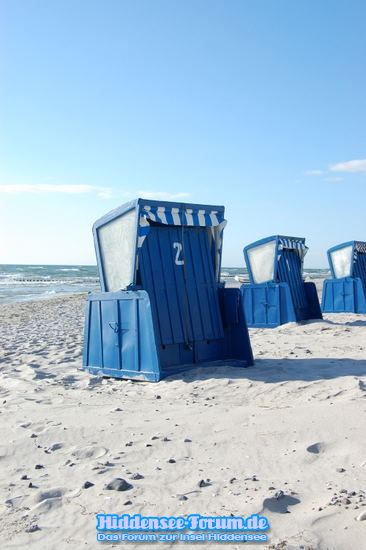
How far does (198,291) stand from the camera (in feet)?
24.7

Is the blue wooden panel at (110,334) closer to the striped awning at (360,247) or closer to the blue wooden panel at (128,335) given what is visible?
the blue wooden panel at (128,335)

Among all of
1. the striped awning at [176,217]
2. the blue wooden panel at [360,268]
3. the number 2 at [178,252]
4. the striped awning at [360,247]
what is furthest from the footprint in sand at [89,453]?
the striped awning at [360,247]

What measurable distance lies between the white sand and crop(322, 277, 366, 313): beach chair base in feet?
28.5

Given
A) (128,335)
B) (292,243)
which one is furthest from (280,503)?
(292,243)

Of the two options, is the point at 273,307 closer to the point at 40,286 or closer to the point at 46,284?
the point at 40,286

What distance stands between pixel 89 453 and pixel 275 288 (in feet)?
30.8

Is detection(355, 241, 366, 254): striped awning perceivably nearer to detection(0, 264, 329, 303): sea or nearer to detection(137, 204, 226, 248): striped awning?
detection(0, 264, 329, 303): sea

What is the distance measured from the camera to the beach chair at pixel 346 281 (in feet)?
52.1

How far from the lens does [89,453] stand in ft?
13.6

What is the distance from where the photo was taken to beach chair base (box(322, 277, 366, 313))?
15.8m

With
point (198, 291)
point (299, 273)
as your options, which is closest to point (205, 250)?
point (198, 291)

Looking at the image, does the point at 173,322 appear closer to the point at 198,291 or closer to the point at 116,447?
the point at 198,291

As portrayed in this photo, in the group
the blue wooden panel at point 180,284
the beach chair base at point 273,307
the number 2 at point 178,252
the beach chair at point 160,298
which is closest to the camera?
the beach chair at point 160,298

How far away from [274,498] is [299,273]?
37.3 ft
